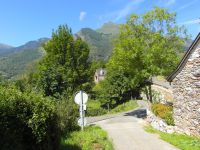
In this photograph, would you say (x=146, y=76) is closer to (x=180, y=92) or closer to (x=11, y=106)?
(x=180, y=92)

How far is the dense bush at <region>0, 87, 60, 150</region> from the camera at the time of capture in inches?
357

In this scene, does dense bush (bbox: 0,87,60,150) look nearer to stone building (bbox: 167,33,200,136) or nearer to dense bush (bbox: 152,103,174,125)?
stone building (bbox: 167,33,200,136)

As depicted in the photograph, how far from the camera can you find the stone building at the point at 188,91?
18.8 meters

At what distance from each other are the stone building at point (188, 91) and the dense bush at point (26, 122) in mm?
10553

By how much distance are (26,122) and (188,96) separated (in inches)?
501

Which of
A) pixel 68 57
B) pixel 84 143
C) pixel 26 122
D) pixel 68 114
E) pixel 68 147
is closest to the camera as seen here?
pixel 26 122

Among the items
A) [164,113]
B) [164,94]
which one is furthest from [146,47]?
[164,94]

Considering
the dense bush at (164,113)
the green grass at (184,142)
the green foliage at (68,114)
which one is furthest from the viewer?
the dense bush at (164,113)

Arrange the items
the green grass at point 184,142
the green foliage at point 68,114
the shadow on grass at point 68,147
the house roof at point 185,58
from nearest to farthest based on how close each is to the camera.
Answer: the shadow on grass at point 68,147, the green grass at point 184,142, the house roof at point 185,58, the green foliage at point 68,114

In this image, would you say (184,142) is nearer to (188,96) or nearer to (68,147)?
(188,96)

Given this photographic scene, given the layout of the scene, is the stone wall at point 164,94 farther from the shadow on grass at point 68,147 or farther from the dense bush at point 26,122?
the dense bush at point 26,122

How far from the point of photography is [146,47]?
30422 mm

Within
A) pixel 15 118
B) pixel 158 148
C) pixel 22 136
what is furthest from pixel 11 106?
pixel 158 148

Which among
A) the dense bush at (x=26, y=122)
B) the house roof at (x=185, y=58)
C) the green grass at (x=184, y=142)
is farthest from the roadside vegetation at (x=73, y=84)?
the house roof at (x=185, y=58)
